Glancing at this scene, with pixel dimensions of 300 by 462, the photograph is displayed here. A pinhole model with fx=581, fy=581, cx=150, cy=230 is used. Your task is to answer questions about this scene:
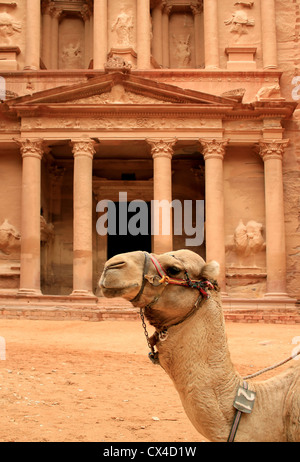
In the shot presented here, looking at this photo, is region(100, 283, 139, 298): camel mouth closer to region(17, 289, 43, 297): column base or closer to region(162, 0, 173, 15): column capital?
region(17, 289, 43, 297): column base

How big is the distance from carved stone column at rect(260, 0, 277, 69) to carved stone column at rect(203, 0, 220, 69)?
1986 millimetres

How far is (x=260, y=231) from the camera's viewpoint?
2305 centimetres

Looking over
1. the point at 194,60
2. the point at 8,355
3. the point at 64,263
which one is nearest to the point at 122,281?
the point at 8,355

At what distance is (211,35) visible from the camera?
2494 centimetres

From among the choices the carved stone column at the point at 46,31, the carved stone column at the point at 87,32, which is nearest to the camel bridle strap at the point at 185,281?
the carved stone column at the point at 87,32

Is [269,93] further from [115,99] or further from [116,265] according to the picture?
[116,265]

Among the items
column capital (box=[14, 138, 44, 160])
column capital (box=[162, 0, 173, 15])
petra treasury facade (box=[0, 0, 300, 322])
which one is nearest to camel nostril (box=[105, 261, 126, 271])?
petra treasury facade (box=[0, 0, 300, 322])

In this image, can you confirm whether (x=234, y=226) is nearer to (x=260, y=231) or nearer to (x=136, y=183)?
(x=260, y=231)

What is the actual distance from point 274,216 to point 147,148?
612 centimetres

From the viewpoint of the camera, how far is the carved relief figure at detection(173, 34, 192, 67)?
2881 centimetres

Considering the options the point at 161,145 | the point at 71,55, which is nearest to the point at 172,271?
the point at 161,145

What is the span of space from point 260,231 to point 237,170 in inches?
109

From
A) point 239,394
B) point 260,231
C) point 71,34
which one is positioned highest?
point 71,34

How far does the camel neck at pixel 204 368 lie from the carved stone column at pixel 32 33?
23545mm
